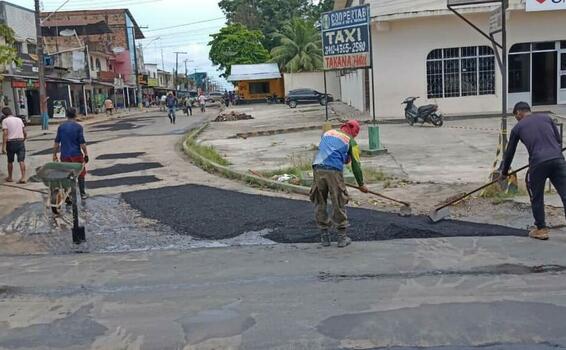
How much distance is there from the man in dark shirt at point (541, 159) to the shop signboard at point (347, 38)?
1176cm

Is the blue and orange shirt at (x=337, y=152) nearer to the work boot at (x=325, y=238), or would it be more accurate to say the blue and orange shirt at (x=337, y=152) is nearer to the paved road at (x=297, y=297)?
the work boot at (x=325, y=238)

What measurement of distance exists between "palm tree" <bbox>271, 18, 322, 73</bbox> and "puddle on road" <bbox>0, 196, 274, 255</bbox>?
51.0 metres

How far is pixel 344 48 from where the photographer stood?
20.1 metres

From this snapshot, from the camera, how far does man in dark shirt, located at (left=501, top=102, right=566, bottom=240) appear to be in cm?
745

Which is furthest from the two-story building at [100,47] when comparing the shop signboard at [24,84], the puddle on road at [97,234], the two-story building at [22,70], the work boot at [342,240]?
the work boot at [342,240]

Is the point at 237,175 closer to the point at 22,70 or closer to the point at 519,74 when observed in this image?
the point at 519,74

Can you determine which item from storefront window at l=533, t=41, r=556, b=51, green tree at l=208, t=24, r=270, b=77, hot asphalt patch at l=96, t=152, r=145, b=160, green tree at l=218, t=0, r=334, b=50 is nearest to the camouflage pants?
hot asphalt patch at l=96, t=152, r=145, b=160

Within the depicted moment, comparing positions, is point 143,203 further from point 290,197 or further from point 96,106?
point 96,106

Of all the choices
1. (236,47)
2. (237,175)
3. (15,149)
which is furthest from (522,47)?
(236,47)

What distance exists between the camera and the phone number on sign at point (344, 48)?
1938 centimetres

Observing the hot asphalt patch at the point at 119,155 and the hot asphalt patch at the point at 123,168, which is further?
the hot asphalt patch at the point at 119,155

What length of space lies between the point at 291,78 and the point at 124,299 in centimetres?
5368

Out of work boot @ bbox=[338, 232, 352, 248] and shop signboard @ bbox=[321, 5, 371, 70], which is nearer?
work boot @ bbox=[338, 232, 352, 248]

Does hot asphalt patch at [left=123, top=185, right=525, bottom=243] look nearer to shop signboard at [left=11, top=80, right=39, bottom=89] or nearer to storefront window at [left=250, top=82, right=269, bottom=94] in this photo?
shop signboard at [left=11, top=80, right=39, bottom=89]
